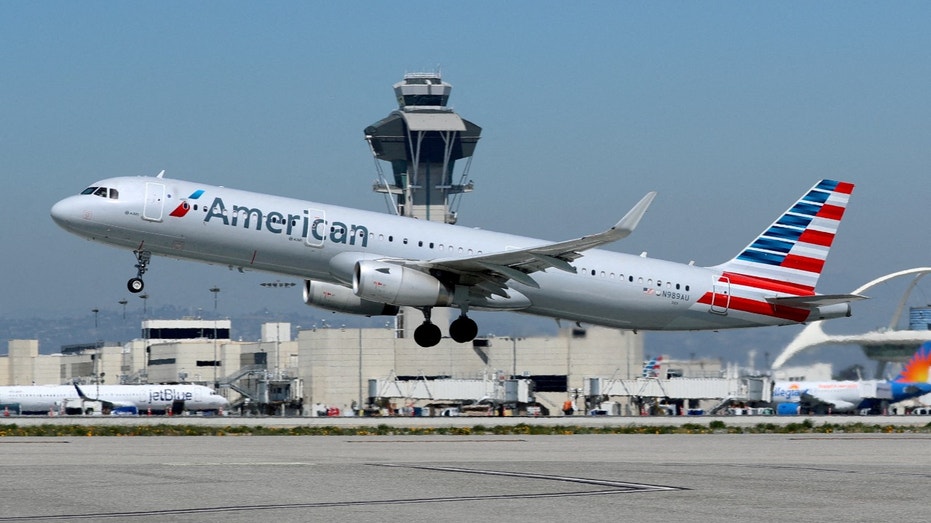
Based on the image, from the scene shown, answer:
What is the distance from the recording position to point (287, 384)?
108688 millimetres

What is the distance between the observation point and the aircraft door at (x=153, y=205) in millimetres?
40281

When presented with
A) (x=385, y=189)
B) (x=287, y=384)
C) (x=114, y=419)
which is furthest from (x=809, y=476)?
(x=385, y=189)

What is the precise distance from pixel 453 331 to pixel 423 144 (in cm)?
14478

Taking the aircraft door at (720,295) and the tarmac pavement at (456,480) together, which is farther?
the aircraft door at (720,295)

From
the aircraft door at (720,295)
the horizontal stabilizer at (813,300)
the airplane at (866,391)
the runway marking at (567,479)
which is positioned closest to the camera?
the runway marking at (567,479)

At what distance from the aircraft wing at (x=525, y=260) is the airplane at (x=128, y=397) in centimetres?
5866

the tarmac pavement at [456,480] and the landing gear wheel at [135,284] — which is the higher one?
the landing gear wheel at [135,284]

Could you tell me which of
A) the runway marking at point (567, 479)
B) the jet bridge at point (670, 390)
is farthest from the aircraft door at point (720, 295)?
the runway marking at point (567, 479)

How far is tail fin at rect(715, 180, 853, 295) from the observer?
47.7 m

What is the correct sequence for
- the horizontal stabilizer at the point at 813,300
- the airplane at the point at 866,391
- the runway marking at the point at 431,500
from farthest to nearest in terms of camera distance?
the airplane at the point at 866,391 → the horizontal stabilizer at the point at 813,300 → the runway marking at the point at 431,500

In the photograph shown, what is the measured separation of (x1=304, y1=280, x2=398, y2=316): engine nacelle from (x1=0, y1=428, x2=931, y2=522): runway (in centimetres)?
1111

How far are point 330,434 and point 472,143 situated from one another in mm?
158524

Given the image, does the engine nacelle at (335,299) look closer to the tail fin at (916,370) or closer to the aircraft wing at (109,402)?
the tail fin at (916,370)

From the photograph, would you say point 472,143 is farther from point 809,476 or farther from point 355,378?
point 809,476
